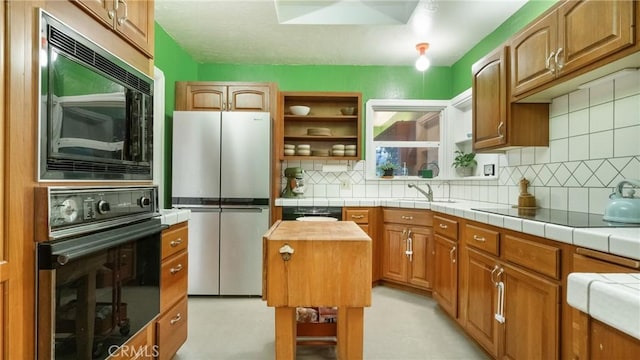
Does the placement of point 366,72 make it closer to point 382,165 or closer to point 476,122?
point 382,165

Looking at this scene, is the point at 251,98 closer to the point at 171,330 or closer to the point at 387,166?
the point at 387,166

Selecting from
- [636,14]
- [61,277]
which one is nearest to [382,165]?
[636,14]

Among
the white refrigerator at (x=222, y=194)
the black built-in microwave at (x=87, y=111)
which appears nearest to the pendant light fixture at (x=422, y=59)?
the white refrigerator at (x=222, y=194)

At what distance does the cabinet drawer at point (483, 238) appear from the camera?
6.40 ft

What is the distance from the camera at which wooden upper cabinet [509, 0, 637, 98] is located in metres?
1.51

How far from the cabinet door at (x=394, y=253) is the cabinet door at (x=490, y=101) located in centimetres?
115

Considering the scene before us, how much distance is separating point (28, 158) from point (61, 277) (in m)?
0.37

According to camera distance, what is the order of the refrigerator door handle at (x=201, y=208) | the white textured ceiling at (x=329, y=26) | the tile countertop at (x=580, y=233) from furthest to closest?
the refrigerator door handle at (x=201, y=208) → the white textured ceiling at (x=329, y=26) → the tile countertop at (x=580, y=233)

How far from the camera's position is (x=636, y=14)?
143cm

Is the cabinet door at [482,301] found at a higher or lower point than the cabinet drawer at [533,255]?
lower

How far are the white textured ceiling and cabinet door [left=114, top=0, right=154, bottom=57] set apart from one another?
1.12 metres

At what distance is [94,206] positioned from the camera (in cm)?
119

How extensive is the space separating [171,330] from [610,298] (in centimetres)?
197

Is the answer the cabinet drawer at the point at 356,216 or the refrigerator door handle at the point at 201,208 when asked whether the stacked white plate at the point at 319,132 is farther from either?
the refrigerator door handle at the point at 201,208
